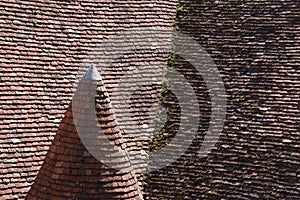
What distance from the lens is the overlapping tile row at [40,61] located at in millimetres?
11102

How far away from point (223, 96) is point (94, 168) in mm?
4115

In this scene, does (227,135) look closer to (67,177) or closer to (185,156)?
(185,156)

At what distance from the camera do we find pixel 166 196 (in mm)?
11695

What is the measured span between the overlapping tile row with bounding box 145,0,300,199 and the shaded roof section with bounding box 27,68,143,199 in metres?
2.08

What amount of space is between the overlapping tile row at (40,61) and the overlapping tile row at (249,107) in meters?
1.29

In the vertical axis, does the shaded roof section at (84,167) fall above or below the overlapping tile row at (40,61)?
below

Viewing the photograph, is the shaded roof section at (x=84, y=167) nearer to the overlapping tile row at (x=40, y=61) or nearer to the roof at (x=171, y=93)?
the roof at (x=171, y=93)

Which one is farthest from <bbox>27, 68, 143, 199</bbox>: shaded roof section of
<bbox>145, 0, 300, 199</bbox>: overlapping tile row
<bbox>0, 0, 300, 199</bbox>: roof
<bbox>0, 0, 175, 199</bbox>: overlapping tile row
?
<bbox>145, 0, 300, 199</bbox>: overlapping tile row

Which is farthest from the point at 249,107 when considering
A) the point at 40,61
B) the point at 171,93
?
the point at 40,61

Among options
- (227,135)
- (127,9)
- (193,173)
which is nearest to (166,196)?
(193,173)

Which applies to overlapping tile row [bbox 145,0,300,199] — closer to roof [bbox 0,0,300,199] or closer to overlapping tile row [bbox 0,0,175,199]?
roof [bbox 0,0,300,199]

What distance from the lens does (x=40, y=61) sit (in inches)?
488

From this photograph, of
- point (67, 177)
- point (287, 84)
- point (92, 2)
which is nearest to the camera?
point (67, 177)

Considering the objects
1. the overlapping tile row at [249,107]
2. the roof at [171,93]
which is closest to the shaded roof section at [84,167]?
the roof at [171,93]
